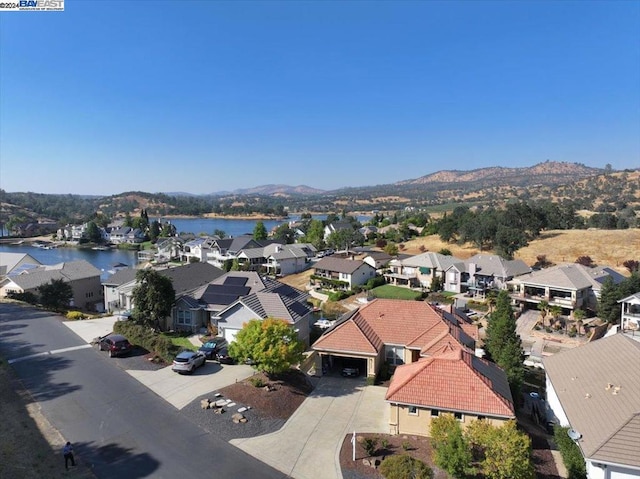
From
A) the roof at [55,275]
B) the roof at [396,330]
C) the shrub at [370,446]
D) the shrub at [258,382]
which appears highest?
the roof at [55,275]

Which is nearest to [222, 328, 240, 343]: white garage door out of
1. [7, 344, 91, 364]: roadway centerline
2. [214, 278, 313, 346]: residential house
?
[214, 278, 313, 346]: residential house

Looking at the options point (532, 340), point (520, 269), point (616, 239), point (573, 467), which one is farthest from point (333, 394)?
point (616, 239)

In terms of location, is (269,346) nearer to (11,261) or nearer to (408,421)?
(408,421)

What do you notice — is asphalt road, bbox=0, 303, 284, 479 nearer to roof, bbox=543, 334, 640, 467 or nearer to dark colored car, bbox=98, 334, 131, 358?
dark colored car, bbox=98, 334, 131, 358

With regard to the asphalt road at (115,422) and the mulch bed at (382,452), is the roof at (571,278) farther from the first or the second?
the asphalt road at (115,422)

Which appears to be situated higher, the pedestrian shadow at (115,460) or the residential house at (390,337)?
the residential house at (390,337)

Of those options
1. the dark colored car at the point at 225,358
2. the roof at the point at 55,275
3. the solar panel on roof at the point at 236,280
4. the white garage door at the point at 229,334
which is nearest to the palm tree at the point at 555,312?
the solar panel on roof at the point at 236,280
